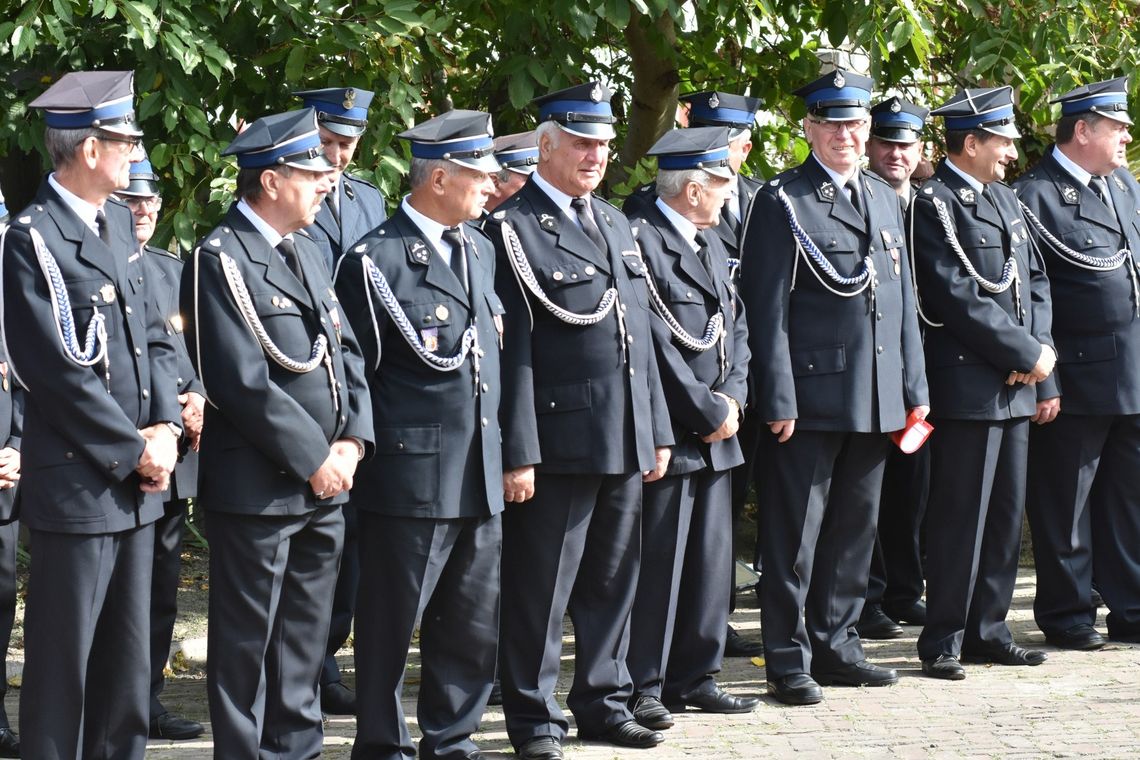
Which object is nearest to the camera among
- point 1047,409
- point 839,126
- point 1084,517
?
point 839,126

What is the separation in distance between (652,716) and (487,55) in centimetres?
386

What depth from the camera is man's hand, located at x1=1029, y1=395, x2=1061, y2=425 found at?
269 inches

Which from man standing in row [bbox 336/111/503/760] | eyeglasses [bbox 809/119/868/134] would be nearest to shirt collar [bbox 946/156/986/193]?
eyeglasses [bbox 809/119/868/134]

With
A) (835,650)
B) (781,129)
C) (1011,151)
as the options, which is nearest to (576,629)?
(835,650)

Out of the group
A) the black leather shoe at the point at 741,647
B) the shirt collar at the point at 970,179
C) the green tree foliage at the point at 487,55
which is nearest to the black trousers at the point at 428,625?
the black leather shoe at the point at 741,647

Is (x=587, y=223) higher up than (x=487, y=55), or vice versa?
(x=487, y=55)

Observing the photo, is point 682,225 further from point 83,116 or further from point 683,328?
point 83,116

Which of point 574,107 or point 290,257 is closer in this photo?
point 290,257

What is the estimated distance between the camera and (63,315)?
175 inches

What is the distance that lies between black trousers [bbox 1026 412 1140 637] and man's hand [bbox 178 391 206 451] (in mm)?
3412

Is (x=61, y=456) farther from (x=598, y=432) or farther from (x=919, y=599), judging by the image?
(x=919, y=599)

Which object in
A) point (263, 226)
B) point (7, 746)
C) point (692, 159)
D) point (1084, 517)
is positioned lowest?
point (7, 746)

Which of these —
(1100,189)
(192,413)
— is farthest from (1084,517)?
(192,413)

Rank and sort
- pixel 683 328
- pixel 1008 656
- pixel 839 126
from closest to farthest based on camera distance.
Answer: pixel 683 328 → pixel 839 126 → pixel 1008 656
